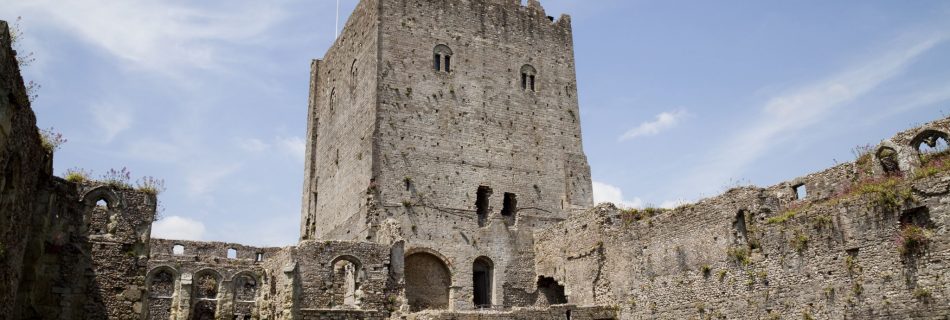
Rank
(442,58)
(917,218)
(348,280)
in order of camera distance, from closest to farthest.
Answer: (917,218) < (348,280) < (442,58)

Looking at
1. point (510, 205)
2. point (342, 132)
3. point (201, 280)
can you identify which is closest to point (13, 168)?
point (510, 205)

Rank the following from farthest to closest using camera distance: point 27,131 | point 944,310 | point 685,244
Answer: point 685,244 < point 944,310 < point 27,131

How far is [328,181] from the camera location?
100 feet

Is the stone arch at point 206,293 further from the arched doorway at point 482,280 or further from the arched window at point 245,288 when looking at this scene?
the arched doorway at point 482,280

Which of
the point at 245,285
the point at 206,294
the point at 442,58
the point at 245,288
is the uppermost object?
the point at 442,58

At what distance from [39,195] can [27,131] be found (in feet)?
9.17

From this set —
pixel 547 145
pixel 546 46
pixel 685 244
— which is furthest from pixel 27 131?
pixel 546 46

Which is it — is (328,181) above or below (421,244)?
above

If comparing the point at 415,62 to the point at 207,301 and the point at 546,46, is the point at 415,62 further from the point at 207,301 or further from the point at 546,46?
the point at 207,301

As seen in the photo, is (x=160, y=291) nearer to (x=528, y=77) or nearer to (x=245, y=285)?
(x=245, y=285)

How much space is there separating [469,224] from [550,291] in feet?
11.9

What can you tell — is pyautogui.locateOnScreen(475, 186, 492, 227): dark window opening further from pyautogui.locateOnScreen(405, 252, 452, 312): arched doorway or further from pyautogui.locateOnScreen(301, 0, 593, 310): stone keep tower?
pyautogui.locateOnScreen(405, 252, 452, 312): arched doorway

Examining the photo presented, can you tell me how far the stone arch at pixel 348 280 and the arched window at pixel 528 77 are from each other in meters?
10.6

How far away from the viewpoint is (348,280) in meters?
23.0
